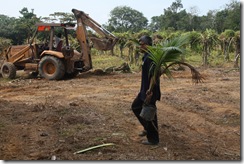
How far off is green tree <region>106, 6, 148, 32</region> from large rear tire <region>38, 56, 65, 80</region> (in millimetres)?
30210

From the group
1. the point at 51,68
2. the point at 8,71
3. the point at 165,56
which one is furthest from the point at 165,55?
the point at 8,71

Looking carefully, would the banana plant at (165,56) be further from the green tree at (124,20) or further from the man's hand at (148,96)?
the green tree at (124,20)

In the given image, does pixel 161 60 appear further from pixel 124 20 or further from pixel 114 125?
pixel 124 20

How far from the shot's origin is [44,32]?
43.2 ft

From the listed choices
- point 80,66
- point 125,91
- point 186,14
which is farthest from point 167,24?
point 125,91

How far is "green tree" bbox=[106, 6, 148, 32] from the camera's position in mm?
44778

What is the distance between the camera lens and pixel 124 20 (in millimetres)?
46625

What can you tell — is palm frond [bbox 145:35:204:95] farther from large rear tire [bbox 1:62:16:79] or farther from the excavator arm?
large rear tire [bbox 1:62:16:79]

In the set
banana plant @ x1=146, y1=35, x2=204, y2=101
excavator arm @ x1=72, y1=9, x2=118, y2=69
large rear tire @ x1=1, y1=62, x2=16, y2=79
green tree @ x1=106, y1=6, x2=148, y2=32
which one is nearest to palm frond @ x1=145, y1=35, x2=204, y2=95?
Answer: banana plant @ x1=146, y1=35, x2=204, y2=101

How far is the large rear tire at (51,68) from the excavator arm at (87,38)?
97cm

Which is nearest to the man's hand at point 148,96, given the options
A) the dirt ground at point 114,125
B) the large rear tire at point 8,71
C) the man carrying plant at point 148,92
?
the man carrying plant at point 148,92

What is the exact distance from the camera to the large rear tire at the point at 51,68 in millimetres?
12242

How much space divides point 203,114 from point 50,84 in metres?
5.81

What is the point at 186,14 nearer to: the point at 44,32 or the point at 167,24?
the point at 167,24
